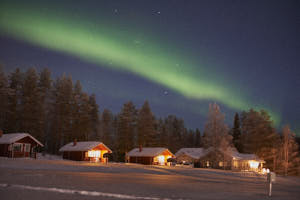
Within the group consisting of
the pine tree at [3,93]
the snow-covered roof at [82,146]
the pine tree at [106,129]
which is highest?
the pine tree at [3,93]

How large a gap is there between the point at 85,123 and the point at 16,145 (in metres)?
27.6

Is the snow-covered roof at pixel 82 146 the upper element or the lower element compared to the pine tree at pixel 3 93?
lower

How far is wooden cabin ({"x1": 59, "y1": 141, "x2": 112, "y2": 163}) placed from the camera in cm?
5819

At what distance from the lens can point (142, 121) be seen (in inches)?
3260

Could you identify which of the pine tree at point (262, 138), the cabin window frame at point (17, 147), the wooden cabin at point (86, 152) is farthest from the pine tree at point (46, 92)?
the pine tree at point (262, 138)

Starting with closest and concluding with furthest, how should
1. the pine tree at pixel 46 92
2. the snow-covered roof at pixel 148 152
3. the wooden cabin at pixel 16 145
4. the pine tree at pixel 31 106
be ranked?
the wooden cabin at pixel 16 145, the snow-covered roof at pixel 148 152, the pine tree at pixel 31 106, the pine tree at pixel 46 92

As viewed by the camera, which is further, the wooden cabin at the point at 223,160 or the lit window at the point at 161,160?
the lit window at the point at 161,160

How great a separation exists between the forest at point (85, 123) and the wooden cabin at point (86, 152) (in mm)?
10717

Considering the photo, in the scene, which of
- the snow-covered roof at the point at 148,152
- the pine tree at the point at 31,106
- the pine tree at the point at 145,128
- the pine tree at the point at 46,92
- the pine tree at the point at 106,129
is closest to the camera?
the snow-covered roof at the point at 148,152

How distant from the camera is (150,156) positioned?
64.4 metres

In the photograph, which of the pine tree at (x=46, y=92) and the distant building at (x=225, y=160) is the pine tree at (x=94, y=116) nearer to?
the pine tree at (x=46, y=92)

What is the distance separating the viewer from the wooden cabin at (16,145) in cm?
4878

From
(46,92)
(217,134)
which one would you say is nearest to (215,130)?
(217,134)

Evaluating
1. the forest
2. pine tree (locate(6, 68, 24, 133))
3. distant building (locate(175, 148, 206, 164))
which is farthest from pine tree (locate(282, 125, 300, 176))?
pine tree (locate(6, 68, 24, 133))
